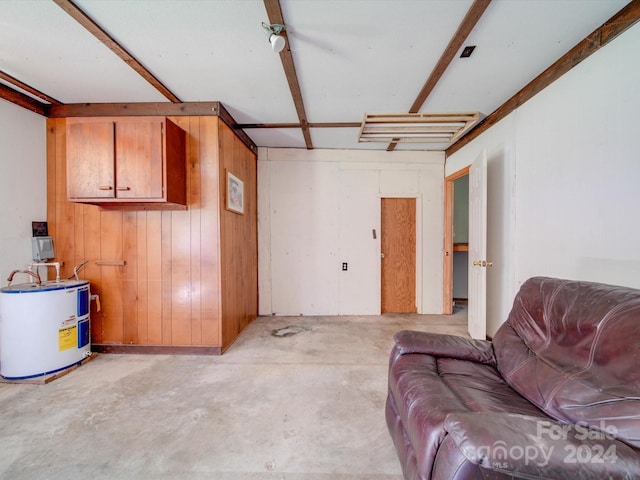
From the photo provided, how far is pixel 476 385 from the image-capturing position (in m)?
1.34

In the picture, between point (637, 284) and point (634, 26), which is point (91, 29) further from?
point (637, 284)

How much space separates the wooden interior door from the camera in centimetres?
411

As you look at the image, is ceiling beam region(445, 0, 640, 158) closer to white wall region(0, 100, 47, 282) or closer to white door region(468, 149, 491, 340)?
white door region(468, 149, 491, 340)

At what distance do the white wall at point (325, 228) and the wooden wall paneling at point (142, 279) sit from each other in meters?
1.58

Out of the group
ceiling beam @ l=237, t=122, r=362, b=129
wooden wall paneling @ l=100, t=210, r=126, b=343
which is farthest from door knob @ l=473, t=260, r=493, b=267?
wooden wall paneling @ l=100, t=210, r=126, b=343

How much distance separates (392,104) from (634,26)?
1581 mm

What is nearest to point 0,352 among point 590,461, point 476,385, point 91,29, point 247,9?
point 91,29

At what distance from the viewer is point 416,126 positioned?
291 centimetres

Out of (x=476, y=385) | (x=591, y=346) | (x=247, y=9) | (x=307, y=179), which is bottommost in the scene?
(x=476, y=385)

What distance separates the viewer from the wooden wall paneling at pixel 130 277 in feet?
8.88

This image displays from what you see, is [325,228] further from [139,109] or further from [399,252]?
[139,109]

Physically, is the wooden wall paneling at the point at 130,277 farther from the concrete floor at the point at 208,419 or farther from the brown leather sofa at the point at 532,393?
the brown leather sofa at the point at 532,393

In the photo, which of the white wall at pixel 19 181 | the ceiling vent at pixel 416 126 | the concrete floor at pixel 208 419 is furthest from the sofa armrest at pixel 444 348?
the white wall at pixel 19 181

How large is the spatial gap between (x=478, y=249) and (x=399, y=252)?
135 centimetres
